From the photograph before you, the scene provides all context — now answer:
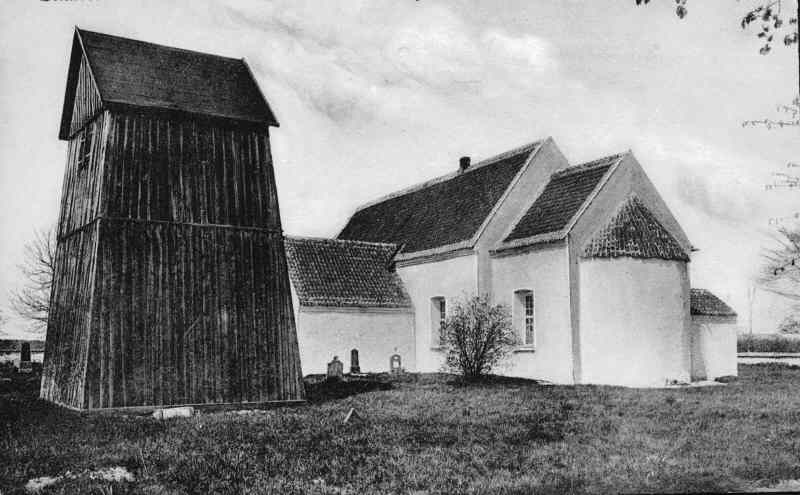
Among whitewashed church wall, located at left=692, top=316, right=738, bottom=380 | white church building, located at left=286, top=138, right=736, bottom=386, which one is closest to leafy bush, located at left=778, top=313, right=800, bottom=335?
white church building, located at left=286, top=138, right=736, bottom=386

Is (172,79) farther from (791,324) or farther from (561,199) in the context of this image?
(791,324)

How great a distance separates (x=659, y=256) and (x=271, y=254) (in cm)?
1223

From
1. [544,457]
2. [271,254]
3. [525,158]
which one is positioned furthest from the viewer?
[525,158]

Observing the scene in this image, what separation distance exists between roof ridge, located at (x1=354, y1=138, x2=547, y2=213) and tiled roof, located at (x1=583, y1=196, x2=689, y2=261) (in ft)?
15.9

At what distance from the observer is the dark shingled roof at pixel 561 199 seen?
23.1 m

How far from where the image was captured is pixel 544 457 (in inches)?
427

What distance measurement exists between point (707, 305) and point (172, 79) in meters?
19.3

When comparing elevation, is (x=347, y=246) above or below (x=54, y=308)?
above

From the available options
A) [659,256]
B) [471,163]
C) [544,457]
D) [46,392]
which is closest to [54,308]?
[46,392]

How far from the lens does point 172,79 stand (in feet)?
49.3

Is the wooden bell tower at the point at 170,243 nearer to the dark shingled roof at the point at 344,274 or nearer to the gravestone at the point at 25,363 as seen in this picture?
the dark shingled roof at the point at 344,274

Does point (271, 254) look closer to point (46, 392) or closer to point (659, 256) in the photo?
point (46, 392)

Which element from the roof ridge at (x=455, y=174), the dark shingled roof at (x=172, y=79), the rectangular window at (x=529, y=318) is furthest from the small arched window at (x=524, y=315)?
the dark shingled roof at (x=172, y=79)

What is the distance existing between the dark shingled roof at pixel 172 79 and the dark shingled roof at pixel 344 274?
11146 mm
